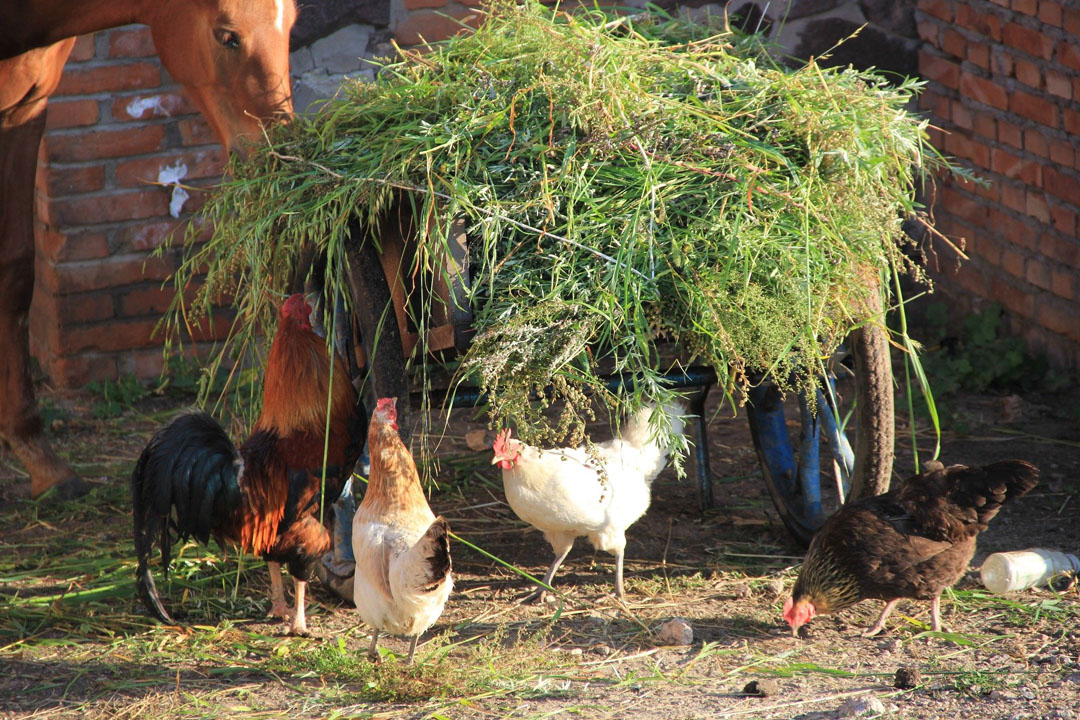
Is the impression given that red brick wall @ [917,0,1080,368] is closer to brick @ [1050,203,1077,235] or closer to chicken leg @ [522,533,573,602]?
brick @ [1050,203,1077,235]

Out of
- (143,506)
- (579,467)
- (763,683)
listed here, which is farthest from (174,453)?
(763,683)

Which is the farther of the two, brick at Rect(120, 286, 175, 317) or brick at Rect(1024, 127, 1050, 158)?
brick at Rect(120, 286, 175, 317)

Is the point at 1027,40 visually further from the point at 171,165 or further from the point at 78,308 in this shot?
the point at 78,308

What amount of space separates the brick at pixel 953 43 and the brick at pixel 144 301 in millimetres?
3806

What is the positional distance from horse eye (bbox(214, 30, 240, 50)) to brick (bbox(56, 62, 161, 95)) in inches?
69.3

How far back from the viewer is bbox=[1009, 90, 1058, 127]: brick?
4.61 metres

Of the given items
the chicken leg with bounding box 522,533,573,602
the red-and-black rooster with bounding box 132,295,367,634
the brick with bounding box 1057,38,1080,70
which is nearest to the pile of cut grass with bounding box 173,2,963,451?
the red-and-black rooster with bounding box 132,295,367,634

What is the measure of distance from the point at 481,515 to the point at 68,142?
2.55 metres

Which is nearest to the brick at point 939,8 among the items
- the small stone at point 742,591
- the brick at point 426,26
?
the brick at point 426,26

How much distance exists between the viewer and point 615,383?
107 inches

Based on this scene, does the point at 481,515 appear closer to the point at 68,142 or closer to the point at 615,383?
the point at 615,383

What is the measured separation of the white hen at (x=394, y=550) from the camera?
2.52m

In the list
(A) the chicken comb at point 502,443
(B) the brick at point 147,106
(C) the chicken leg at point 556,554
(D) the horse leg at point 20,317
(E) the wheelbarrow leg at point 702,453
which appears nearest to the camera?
(A) the chicken comb at point 502,443

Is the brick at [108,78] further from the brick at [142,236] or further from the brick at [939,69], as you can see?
the brick at [939,69]
